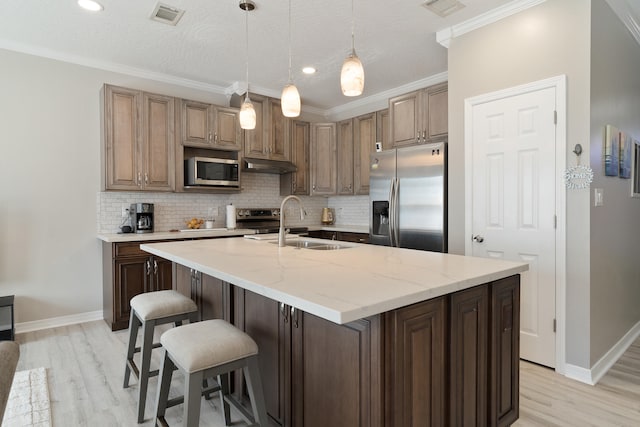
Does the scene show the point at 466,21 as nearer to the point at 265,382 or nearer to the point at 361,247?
the point at 361,247

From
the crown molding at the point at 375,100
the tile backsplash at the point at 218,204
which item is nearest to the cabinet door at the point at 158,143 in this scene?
the tile backsplash at the point at 218,204

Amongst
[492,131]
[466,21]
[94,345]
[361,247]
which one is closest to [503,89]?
[492,131]

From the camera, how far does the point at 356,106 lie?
218 inches

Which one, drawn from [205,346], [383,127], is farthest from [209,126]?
[205,346]

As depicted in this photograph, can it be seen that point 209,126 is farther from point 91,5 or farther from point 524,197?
point 524,197

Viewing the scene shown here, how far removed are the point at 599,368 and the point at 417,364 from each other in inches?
81.2

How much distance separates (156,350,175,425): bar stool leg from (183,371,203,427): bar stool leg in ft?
1.11

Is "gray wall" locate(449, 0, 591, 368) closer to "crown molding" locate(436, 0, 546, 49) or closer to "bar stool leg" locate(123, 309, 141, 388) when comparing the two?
→ "crown molding" locate(436, 0, 546, 49)

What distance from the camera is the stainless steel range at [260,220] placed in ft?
16.0

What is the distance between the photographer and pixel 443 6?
2.83 m

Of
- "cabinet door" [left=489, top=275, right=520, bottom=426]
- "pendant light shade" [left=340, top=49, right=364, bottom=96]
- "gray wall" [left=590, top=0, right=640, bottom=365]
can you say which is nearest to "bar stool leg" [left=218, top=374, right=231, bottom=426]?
"cabinet door" [left=489, top=275, right=520, bottom=426]

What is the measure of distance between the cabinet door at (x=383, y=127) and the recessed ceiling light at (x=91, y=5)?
3244 mm

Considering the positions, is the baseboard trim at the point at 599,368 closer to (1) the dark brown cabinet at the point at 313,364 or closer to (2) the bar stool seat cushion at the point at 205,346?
(1) the dark brown cabinet at the point at 313,364

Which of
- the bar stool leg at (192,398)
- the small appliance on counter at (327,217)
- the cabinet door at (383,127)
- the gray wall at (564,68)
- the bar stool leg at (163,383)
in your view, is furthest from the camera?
the small appliance on counter at (327,217)
